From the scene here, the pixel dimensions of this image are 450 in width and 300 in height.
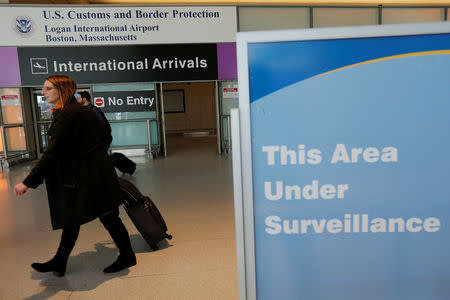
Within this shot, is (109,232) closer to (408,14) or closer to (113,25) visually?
(113,25)

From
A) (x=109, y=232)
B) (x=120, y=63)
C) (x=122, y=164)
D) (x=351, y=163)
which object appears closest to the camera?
(x=351, y=163)

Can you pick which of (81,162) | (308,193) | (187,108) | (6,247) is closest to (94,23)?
(6,247)

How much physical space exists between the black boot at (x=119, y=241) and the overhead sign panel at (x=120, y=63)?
20.9ft

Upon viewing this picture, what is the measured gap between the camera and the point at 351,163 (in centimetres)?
103

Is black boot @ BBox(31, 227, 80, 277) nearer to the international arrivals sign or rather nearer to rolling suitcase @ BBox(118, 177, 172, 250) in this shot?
rolling suitcase @ BBox(118, 177, 172, 250)

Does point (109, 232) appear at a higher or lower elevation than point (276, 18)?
lower

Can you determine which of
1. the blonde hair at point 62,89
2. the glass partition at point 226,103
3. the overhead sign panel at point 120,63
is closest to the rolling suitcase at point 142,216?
the blonde hair at point 62,89

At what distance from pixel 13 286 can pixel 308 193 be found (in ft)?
8.30

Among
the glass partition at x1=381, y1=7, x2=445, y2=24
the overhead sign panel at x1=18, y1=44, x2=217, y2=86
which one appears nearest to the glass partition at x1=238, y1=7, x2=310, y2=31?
the overhead sign panel at x1=18, y1=44, x2=217, y2=86

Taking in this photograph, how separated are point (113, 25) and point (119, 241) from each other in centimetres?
669

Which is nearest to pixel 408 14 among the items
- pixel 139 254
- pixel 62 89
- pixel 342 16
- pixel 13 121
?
pixel 342 16

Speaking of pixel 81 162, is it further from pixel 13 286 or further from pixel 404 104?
pixel 404 104

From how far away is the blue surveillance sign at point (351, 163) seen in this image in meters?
1.00

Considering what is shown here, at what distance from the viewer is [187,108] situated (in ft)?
60.7
